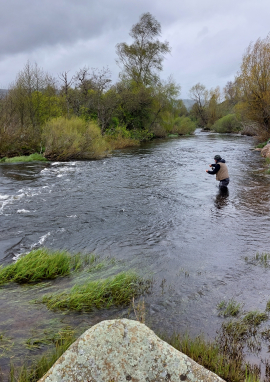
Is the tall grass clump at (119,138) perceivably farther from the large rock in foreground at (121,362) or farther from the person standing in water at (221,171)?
the large rock in foreground at (121,362)

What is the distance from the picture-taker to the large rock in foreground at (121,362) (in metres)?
2.11

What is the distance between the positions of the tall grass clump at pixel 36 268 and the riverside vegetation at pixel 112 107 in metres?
16.0

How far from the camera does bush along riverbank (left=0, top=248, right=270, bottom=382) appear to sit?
3.26 m

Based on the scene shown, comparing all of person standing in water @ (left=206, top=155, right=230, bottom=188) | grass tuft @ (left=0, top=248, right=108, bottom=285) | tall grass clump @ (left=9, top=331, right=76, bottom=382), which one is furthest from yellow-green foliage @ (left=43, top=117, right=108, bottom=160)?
tall grass clump @ (left=9, top=331, right=76, bottom=382)

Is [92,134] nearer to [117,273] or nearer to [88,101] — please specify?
[88,101]

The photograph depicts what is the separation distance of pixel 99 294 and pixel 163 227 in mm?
4407

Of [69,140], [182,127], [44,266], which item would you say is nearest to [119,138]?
[69,140]

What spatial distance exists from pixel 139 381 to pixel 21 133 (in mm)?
21755

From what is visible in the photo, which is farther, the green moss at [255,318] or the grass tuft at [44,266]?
the grass tuft at [44,266]

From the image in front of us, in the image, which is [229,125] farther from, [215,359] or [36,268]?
[215,359]

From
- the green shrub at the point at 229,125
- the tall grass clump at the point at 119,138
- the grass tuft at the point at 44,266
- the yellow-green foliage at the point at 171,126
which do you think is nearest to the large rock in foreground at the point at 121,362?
the grass tuft at the point at 44,266

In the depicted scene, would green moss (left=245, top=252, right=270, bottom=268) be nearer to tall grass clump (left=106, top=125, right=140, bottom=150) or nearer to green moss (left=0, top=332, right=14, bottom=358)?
green moss (left=0, top=332, right=14, bottom=358)

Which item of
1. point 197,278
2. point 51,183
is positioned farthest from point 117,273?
point 51,183

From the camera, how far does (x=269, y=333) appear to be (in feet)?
13.5
